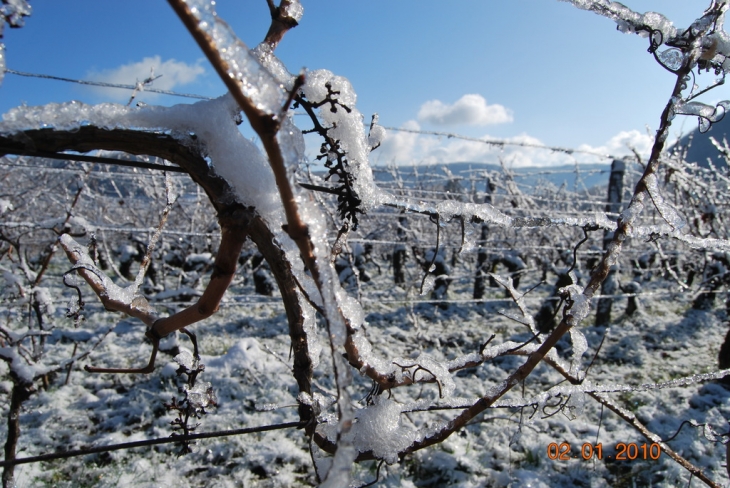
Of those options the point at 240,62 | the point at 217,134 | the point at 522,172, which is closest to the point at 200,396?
the point at 217,134

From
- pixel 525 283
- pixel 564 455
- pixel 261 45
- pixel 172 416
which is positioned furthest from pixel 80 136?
pixel 525 283

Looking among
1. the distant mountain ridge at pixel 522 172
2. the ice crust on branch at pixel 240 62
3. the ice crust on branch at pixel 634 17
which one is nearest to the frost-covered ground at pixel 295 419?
the ice crust on branch at pixel 634 17

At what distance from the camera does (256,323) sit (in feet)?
20.1

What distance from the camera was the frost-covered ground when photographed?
274cm

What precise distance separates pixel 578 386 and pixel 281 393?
3258 mm

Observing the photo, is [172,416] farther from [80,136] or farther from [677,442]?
[677,442]

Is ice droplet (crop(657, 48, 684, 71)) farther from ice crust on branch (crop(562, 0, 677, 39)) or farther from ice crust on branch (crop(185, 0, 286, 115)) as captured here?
ice crust on branch (crop(185, 0, 286, 115))

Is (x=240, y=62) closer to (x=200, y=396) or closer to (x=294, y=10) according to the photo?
(x=294, y=10)
